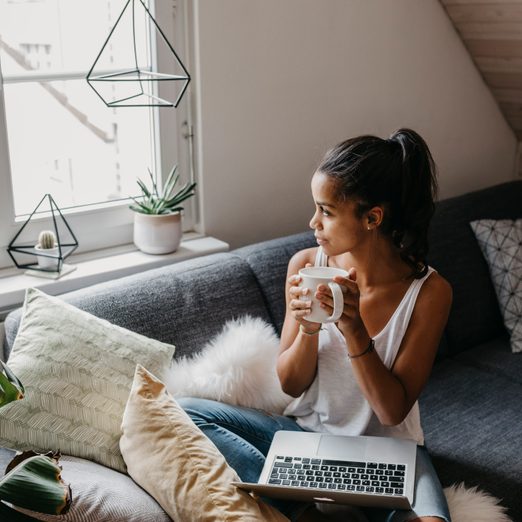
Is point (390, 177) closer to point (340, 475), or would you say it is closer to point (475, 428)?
point (340, 475)

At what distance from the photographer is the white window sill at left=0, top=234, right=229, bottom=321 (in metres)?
2.02

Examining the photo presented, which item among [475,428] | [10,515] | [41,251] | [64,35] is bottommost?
[475,428]

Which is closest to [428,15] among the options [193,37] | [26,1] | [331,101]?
[331,101]

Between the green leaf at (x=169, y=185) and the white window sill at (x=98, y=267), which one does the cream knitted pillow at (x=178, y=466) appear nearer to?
the white window sill at (x=98, y=267)

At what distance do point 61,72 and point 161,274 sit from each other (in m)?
0.65

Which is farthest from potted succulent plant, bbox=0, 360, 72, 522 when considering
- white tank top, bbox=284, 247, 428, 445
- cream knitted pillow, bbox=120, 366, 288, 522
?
white tank top, bbox=284, 247, 428, 445

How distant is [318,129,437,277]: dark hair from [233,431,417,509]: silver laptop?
0.48 metres

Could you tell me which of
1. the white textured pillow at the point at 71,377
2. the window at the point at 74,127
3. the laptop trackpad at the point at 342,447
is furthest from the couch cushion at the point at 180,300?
the laptop trackpad at the point at 342,447

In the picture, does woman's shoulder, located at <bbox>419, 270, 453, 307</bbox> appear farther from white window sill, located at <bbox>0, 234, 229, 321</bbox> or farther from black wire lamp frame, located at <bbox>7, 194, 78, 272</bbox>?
black wire lamp frame, located at <bbox>7, 194, 78, 272</bbox>

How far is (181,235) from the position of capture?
7.67ft

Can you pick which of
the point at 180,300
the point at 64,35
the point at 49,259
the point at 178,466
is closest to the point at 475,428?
the point at 180,300

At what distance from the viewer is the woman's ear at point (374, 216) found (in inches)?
65.4

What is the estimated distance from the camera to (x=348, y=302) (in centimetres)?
150

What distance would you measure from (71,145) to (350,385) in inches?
43.9
